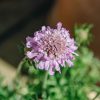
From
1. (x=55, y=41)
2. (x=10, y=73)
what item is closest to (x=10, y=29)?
(x=10, y=73)

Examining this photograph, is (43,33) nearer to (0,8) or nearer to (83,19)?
(83,19)

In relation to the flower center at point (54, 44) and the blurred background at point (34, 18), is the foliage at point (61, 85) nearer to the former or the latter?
the flower center at point (54, 44)

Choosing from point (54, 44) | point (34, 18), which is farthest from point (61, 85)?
point (34, 18)

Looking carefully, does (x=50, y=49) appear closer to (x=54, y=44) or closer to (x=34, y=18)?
(x=54, y=44)

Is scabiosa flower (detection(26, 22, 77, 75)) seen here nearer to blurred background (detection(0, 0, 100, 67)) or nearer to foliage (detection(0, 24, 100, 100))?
foliage (detection(0, 24, 100, 100))

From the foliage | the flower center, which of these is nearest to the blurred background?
the foliage
